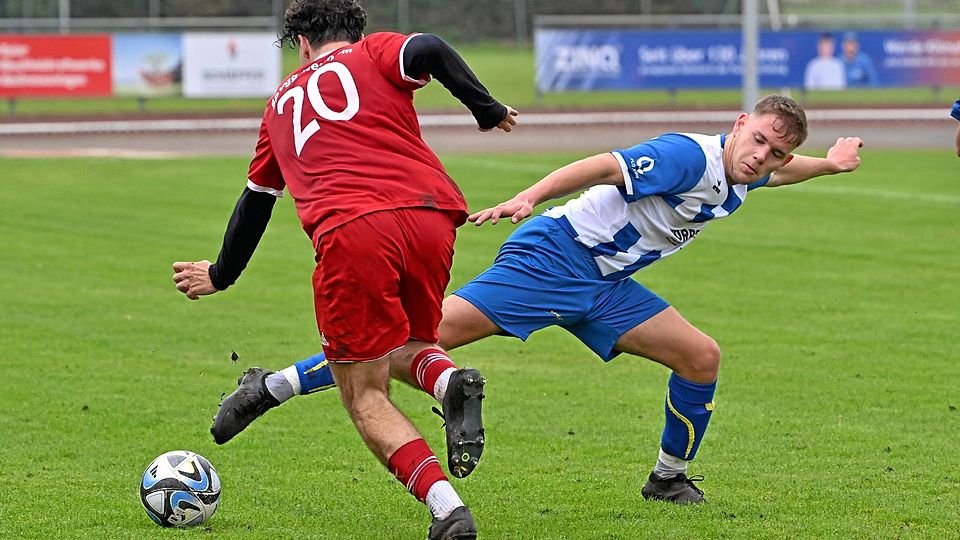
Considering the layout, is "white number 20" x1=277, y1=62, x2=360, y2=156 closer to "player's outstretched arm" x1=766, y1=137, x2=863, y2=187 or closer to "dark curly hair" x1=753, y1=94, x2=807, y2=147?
"dark curly hair" x1=753, y1=94, x2=807, y2=147

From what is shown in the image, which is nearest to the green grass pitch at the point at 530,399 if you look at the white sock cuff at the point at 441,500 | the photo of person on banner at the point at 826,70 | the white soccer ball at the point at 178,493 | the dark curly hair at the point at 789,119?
the white soccer ball at the point at 178,493

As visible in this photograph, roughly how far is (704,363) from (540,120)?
26.7 meters

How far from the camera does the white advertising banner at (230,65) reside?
103ft

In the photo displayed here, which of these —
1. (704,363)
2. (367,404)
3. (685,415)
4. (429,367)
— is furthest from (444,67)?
(685,415)

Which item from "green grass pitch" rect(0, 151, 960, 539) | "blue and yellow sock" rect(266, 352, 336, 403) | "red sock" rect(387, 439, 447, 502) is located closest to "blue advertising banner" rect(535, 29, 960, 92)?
"green grass pitch" rect(0, 151, 960, 539)

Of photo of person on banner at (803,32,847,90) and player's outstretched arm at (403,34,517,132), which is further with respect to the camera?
photo of person on banner at (803,32,847,90)

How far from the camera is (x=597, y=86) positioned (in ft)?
110

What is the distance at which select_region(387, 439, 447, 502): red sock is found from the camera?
491 cm

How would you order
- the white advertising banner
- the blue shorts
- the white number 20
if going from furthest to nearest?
the white advertising banner < the blue shorts < the white number 20

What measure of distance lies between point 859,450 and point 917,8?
3996 centimetres

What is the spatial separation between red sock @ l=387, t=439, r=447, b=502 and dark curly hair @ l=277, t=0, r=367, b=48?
1535 millimetres

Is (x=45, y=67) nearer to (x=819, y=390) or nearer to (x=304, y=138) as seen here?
(x=819, y=390)

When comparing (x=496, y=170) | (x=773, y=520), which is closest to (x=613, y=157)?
(x=773, y=520)

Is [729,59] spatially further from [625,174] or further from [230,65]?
[625,174]
